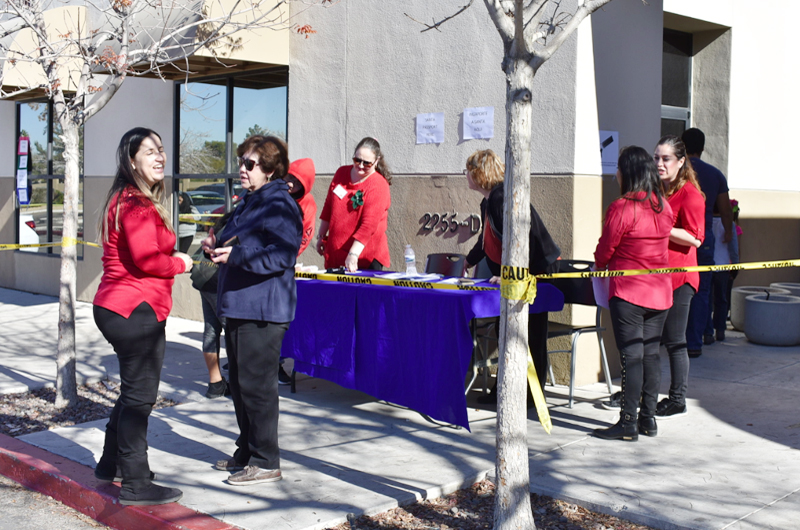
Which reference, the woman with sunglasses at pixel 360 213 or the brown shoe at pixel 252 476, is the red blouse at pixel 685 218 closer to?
the woman with sunglasses at pixel 360 213

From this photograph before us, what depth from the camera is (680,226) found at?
18.7ft

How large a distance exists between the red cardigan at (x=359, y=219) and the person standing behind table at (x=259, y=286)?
216cm

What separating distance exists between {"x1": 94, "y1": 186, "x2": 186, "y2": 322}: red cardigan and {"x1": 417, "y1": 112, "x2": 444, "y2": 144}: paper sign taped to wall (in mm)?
4142

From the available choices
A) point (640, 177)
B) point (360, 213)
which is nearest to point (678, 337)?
point (640, 177)

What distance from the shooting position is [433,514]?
13.9ft

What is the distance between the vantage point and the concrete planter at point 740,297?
29.8 feet

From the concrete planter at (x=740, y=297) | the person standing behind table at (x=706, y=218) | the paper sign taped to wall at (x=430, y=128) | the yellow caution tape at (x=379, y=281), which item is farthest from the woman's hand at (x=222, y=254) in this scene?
the concrete planter at (x=740, y=297)

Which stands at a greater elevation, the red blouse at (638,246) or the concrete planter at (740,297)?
the red blouse at (638,246)

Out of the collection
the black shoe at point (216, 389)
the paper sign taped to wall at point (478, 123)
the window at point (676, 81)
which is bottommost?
the black shoe at point (216, 389)

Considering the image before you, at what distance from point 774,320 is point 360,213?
4463mm

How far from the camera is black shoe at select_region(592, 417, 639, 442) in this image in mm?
5289

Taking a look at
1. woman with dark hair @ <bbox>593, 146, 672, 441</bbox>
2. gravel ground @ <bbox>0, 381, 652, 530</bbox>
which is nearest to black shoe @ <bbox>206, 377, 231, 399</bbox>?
gravel ground @ <bbox>0, 381, 652, 530</bbox>

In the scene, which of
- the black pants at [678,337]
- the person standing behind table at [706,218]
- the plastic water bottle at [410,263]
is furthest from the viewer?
the person standing behind table at [706,218]

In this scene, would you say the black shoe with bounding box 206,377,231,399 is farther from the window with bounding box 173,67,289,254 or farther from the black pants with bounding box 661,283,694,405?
the window with bounding box 173,67,289,254
